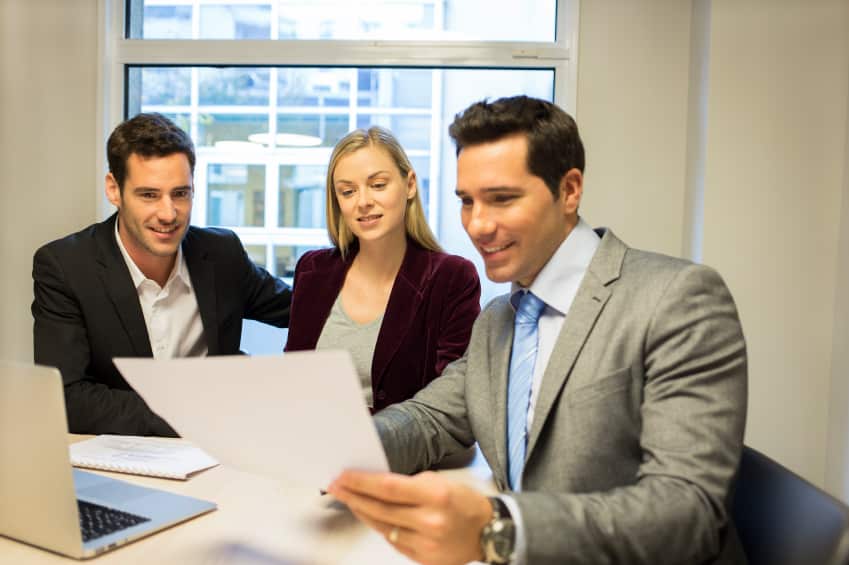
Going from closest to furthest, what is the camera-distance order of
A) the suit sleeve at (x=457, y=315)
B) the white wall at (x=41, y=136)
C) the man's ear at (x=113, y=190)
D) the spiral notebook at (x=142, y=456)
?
1. the spiral notebook at (x=142, y=456)
2. the suit sleeve at (x=457, y=315)
3. the man's ear at (x=113, y=190)
4. the white wall at (x=41, y=136)

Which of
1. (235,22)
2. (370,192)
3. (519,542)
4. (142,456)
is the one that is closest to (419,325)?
(370,192)

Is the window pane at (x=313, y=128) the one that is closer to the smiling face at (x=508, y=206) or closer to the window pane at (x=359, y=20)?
the window pane at (x=359, y=20)

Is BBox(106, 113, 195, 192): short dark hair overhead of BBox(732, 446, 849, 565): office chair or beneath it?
overhead

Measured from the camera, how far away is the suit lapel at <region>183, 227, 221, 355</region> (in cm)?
239

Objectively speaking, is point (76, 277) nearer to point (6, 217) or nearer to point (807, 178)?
point (6, 217)

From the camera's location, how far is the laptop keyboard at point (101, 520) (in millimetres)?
1172

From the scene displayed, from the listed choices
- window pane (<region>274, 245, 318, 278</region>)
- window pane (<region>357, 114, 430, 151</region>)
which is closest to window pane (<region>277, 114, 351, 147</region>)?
window pane (<region>357, 114, 430, 151</region>)

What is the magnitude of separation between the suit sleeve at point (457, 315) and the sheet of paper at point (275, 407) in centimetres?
107

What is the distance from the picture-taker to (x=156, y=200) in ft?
7.40

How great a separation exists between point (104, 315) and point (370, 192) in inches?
34.9

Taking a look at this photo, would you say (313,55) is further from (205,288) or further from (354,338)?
(354,338)

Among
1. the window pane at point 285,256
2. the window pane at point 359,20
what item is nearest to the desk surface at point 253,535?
the window pane at point 285,256

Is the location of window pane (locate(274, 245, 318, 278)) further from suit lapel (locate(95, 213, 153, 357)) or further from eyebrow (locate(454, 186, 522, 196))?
eyebrow (locate(454, 186, 522, 196))

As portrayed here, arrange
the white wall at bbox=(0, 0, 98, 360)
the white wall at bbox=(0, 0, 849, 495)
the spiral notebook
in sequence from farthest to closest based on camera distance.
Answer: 1. the white wall at bbox=(0, 0, 98, 360)
2. the white wall at bbox=(0, 0, 849, 495)
3. the spiral notebook
